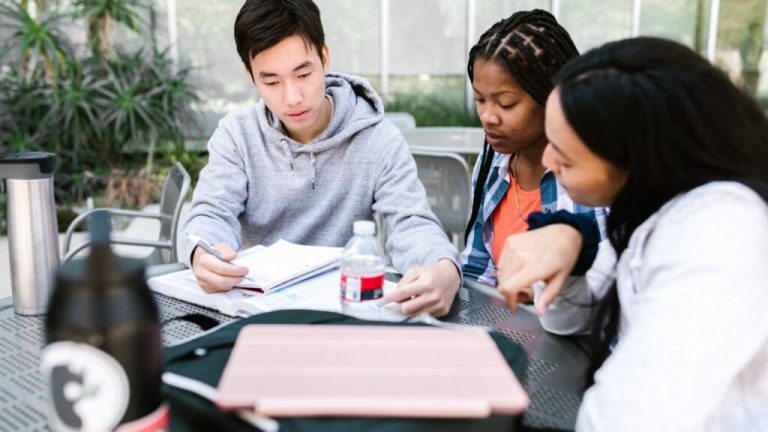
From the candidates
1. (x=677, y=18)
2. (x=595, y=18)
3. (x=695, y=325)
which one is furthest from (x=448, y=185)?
(x=677, y=18)

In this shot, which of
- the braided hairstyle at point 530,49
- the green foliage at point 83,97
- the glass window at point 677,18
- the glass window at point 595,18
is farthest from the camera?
the glass window at point 677,18

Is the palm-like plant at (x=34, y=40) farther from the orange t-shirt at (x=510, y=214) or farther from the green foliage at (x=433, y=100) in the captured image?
the orange t-shirt at (x=510, y=214)

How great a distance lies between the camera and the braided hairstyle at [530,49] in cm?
146

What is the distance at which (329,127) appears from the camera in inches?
68.0

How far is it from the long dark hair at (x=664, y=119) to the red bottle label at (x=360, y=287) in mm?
457

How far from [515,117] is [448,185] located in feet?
3.59

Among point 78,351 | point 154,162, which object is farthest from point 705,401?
point 154,162

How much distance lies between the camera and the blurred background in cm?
493

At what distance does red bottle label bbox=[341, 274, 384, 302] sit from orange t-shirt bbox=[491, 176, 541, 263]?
0.63 m

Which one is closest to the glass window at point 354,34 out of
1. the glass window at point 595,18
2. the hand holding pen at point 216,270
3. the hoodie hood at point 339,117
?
the glass window at point 595,18

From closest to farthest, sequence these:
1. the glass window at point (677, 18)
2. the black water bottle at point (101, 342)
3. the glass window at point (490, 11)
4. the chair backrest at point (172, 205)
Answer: the black water bottle at point (101, 342) → the chair backrest at point (172, 205) → the glass window at point (490, 11) → the glass window at point (677, 18)

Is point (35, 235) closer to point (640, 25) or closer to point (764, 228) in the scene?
point (764, 228)

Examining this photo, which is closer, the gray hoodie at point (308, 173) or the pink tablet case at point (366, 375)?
the pink tablet case at point (366, 375)

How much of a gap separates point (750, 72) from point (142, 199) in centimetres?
696
